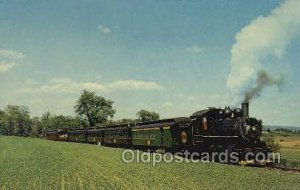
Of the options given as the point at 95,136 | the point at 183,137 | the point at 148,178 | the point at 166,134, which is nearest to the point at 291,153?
the point at 166,134

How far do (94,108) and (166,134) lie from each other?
4620 inches

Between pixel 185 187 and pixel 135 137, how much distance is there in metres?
29.6

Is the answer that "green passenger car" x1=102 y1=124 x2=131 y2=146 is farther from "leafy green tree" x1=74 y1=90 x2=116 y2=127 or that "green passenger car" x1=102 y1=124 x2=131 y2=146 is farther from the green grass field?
"leafy green tree" x1=74 y1=90 x2=116 y2=127

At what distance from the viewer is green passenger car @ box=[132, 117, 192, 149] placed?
113 ft

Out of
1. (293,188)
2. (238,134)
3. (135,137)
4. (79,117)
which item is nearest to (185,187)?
(293,188)

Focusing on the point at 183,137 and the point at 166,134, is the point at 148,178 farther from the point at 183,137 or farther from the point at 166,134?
the point at 166,134

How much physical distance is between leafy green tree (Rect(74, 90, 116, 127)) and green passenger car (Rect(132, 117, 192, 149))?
4194 inches

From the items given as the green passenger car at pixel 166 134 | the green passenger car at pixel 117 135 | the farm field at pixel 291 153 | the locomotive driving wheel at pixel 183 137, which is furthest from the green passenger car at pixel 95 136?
the locomotive driving wheel at pixel 183 137

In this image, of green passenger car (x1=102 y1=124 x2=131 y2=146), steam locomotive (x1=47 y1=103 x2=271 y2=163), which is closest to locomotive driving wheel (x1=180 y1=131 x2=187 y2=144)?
steam locomotive (x1=47 y1=103 x2=271 y2=163)

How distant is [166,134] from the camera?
37.6m

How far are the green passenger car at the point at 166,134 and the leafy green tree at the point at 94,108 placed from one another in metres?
107

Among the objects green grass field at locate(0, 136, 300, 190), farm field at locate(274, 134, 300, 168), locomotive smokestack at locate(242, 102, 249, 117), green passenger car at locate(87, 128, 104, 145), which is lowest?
farm field at locate(274, 134, 300, 168)

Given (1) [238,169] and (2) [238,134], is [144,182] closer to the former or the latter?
(1) [238,169]

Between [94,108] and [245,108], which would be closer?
[245,108]
